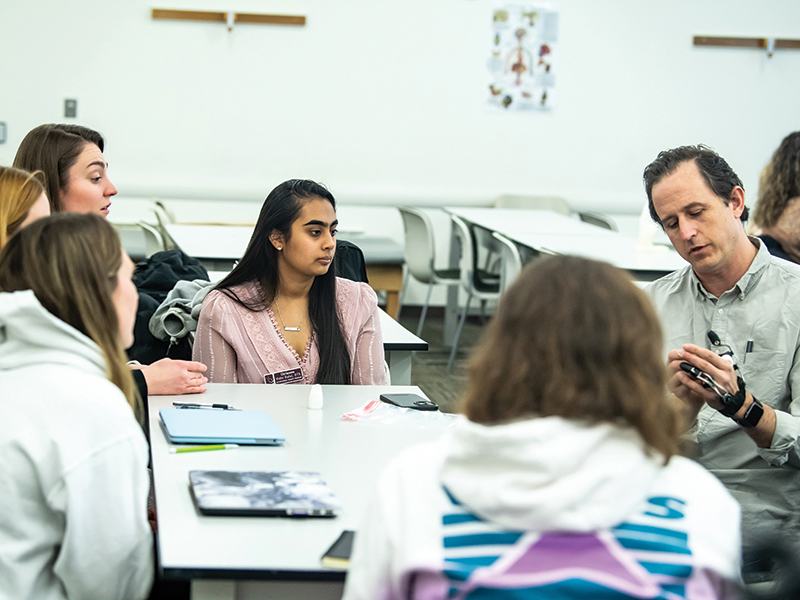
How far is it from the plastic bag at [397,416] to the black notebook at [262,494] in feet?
1.43

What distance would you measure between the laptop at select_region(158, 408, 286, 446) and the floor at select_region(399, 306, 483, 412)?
197cm

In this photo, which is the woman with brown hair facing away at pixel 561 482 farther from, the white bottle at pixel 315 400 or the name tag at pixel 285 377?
the name tag at pixel 285 377

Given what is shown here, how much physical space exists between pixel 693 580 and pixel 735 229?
Result: 1285 mm

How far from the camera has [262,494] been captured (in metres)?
1.46

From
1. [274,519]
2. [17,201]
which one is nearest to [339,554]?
[274,519]

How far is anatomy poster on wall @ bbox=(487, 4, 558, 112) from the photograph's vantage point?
6918 mm

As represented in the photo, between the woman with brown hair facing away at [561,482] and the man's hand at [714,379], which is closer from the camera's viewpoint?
the woman with brown hair facing away at [561,482]

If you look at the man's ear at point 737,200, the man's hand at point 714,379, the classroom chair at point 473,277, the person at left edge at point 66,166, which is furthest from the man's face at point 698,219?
the classroom chair at point 473,277

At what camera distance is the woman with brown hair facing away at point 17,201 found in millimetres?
1831

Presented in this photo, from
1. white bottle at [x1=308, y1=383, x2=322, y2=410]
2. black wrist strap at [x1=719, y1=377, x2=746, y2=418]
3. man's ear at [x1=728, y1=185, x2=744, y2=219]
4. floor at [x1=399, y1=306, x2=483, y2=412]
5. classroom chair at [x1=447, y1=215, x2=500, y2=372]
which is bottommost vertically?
floor at [x1=399, y1=306, x2=483, y2=412]

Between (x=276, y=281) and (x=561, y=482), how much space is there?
1.76 meters

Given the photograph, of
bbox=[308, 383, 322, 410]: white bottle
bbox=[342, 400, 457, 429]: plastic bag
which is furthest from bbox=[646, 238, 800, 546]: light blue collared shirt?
bbox=[308, 383, 322, 410]: white bottle

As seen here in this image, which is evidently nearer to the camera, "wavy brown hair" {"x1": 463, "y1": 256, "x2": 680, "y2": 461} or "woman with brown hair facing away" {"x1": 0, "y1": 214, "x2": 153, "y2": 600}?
"wavy brown hair" {"x1": 463, "y1": 256, "x2": 680, "y2": 461}

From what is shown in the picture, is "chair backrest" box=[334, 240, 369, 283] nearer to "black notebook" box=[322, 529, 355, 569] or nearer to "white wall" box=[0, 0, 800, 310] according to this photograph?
"black notebook" box=[322, 529, 355, 569]
